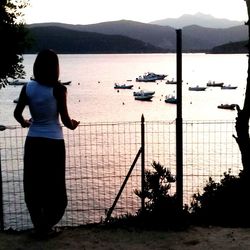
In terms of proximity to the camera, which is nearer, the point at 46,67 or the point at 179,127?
the point at 46,67

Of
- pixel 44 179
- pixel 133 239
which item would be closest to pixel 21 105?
pixel 44 179

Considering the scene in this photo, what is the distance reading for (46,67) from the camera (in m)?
5.84

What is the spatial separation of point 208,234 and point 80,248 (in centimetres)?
159

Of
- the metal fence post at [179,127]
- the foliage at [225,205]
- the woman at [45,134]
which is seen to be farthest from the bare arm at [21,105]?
the foliage at [225,205]

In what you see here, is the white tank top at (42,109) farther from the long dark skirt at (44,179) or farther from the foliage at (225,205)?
the foliage at (225,205)

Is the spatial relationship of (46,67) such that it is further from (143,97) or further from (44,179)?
(143,97)

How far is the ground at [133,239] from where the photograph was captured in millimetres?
6141

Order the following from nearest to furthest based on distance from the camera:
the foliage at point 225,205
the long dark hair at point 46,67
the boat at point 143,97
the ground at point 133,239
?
1. the long dark hair at point 46,67
2. the ground at point 133,239
3. the foliage at point 225,205
4. the boat at point 143,97

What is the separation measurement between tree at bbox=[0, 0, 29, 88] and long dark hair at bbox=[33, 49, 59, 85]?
9.24 m

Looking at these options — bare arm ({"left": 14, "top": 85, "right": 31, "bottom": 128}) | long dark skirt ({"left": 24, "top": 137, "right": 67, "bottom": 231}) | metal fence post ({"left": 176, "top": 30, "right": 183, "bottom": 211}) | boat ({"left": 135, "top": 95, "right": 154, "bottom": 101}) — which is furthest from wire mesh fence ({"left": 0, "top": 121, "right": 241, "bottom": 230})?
boat ({"left": 135, "top": 95, "right": 154, "bottom": 101})

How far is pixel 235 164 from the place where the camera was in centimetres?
2480

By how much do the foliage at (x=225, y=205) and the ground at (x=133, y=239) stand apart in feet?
2.15

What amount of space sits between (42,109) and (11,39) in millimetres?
9844

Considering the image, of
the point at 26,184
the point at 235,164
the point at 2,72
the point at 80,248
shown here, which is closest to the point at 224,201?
the point at 80,248
